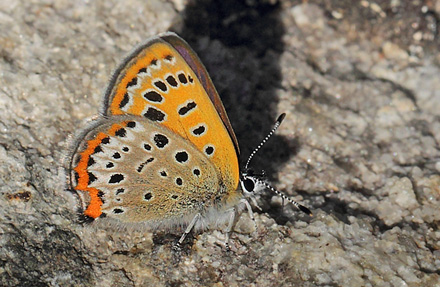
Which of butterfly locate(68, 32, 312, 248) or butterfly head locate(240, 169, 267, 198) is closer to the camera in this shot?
butterfly locate(68, 32, 312, 248)

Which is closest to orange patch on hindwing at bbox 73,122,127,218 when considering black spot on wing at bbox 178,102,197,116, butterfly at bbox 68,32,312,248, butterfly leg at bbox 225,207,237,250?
butterfly at bbox 68,32,312,248

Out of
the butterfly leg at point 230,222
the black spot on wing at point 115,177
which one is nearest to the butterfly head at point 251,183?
the butterfly leg at point 230,222

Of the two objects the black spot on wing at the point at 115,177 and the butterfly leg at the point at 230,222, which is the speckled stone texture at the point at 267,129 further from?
the black spot on wing at the point at 115,177

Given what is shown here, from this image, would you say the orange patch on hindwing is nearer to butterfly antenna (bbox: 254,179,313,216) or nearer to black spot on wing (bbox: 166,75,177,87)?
black spot on wing (bbox: 166,75,177,87)

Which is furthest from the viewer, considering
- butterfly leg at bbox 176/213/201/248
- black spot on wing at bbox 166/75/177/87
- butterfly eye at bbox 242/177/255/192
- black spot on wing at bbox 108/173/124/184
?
butterfly eye at bbox 242/177/255/192

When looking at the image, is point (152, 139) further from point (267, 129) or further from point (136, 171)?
point (267, 129)

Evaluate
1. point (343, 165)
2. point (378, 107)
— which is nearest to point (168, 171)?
point (343, 165)
